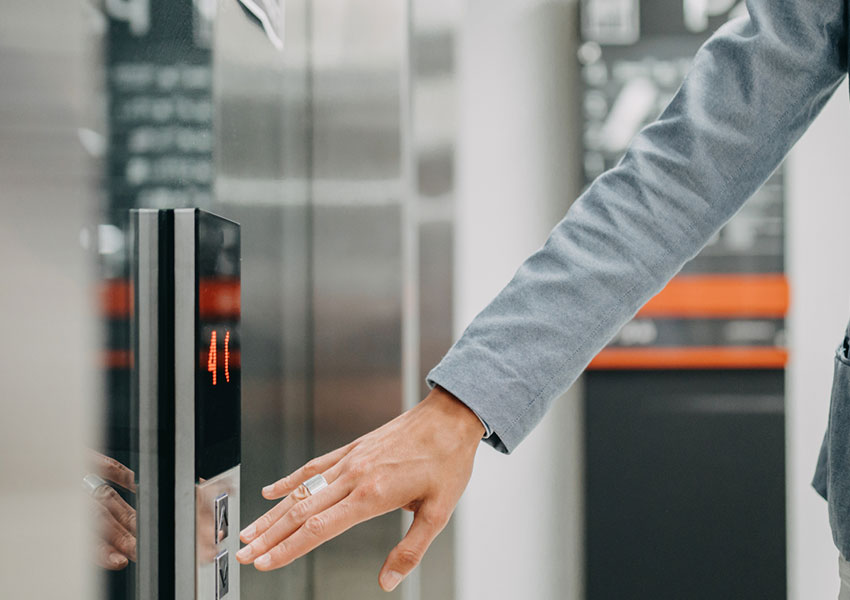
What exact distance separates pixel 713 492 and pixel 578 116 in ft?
3.08

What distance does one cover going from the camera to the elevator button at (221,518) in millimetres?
571

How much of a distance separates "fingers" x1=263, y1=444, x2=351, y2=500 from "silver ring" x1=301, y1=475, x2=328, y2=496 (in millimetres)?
30

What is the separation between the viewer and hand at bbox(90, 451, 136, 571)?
0.44 metres

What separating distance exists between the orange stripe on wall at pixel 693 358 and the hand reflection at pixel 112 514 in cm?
134

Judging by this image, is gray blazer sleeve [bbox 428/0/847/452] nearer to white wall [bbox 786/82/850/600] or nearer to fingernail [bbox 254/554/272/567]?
fingernail [bbox 254/554/272/567]

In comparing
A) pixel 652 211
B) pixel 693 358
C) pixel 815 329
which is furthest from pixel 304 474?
pixel 815 329

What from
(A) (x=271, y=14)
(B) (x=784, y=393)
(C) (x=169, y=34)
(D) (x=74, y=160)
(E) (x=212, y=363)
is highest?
(A) (x=271, y=14)

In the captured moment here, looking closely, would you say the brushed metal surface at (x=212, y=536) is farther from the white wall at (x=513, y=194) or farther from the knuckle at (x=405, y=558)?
the white wall at (x=513, y=194)

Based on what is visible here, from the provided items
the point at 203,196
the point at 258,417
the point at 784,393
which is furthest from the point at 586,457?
the point at 203,196

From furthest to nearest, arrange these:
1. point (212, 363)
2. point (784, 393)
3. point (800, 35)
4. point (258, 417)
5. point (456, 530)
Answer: point (784, 393) < point (456, 530) < point (258, 417) < point (800, 35) < point (212, 363)

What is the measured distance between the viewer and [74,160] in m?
0.41

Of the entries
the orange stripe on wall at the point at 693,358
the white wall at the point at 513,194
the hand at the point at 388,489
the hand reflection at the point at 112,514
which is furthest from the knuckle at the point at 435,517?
the white wall at the point at 513,194

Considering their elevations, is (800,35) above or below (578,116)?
below

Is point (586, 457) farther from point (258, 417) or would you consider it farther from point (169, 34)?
point (169, 34)
